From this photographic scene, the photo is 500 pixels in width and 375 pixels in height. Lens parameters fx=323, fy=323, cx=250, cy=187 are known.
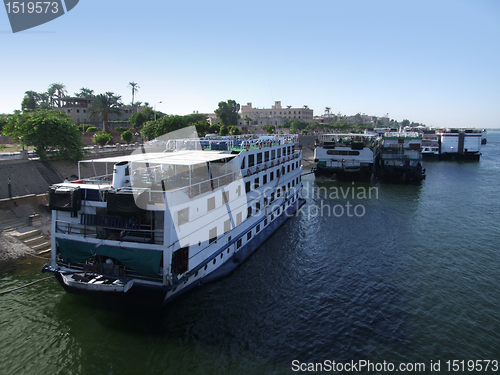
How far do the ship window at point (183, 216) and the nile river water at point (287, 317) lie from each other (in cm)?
432

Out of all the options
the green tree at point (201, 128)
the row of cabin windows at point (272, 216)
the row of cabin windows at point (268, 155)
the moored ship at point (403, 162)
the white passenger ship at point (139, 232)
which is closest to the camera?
the white passenger ship at point (139, 232)

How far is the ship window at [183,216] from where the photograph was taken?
15.4 metres

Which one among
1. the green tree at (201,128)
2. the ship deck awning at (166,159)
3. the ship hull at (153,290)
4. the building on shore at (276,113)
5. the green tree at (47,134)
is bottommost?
→ the ship hull at (153,290)

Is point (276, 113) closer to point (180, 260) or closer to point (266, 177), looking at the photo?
point (266, 177)

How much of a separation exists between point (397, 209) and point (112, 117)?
83.1m

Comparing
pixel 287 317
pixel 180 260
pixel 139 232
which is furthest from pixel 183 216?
pixel 287 317

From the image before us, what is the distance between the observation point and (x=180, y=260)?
15.4 metres

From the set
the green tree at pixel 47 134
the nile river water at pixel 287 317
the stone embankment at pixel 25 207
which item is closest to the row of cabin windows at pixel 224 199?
the nile river water at pixel 287 317

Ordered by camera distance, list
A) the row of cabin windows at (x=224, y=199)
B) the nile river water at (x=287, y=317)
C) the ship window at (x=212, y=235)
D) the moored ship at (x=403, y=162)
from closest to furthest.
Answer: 1. the nile river water at (x=287, y=317)
2. the row of cabin windows at (x=224, y=199)
3. the ship window at (x=212, y=235)
4. the moored ship at (x=403, y=162)

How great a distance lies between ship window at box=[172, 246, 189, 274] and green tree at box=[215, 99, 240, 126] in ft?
305

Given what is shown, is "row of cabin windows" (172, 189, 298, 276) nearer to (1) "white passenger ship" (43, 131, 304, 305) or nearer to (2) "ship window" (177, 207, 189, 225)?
(1) "white passenger ship" (43, 131, 304, 305)

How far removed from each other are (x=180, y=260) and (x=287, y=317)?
19.4ft

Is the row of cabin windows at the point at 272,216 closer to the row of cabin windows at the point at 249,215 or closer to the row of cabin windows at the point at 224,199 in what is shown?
the row of cabin windows at the point at 249,215

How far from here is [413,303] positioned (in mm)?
17125
